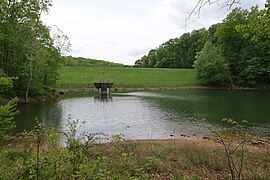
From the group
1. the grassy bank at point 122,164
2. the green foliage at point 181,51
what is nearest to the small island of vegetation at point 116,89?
the grassy bank at point 122,164

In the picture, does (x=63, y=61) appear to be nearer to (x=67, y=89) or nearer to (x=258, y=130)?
(x=67, y=89)

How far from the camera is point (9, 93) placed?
85.3 feet

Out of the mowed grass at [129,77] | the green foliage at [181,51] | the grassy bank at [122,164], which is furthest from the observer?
the green foliage at [181,51]

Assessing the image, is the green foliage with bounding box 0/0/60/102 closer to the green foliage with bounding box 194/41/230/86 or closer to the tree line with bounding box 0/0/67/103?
the tree line with bounding box 0/0/67/103

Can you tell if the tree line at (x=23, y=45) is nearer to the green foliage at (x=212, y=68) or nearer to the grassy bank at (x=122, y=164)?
the grassy bank at (x=122, y=164)

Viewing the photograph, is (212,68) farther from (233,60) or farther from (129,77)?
(129,77)

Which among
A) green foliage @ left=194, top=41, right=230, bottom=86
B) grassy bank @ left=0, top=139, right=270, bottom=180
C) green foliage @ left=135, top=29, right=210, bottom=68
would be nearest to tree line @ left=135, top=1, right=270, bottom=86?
green foliage @ left=194, top=41, right=230, bottom=86

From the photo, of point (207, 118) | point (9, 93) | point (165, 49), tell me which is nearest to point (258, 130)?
point (207, 118)

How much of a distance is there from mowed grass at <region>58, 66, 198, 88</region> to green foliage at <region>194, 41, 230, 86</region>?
323cm

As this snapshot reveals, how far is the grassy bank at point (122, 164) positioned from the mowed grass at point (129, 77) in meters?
40.8

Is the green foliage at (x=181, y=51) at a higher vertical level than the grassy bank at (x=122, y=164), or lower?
higher

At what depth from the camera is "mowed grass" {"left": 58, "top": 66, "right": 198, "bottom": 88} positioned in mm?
52000

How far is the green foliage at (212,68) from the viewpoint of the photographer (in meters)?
54.0

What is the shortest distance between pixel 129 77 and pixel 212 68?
2001cm
